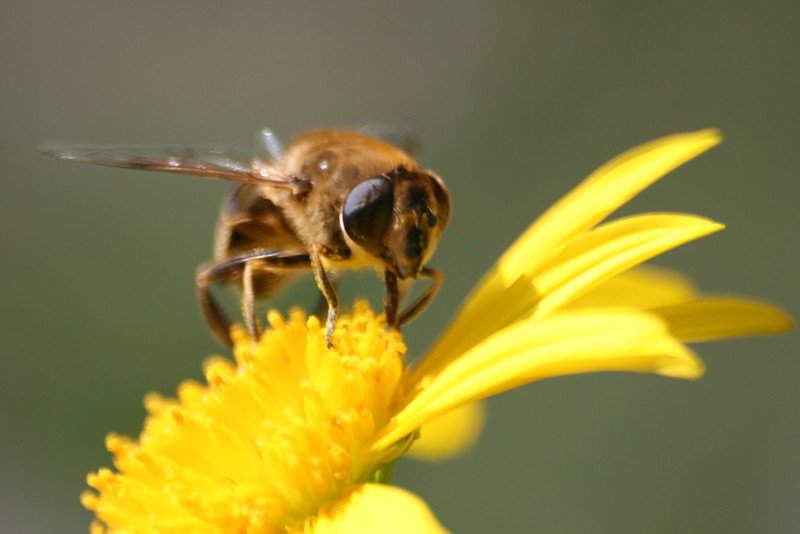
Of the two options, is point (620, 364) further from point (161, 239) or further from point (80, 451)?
point (161, 239)

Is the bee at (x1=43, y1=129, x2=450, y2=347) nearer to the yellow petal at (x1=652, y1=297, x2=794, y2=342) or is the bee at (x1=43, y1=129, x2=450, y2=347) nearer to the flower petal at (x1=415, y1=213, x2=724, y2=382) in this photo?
the flower petal at (x1=415, y1=213, x2=724, y2=382)

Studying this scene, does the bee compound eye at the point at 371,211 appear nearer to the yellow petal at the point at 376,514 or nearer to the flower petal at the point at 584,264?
the flower petal at the point at 584,264

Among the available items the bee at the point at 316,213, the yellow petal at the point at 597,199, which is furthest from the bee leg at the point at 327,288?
the yellow petal at the point at 597,199

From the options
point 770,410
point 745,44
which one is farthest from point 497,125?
point 770,410

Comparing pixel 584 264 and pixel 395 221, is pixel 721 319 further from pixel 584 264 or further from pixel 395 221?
pixel 395 221

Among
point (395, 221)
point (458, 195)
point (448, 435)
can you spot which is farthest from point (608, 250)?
point (458, 195)

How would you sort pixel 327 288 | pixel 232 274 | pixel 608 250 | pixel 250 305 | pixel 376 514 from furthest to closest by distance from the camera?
pixel 232 274
pixel 250 305
pixel 327 288
pixel 608 250
pixel 376 514
